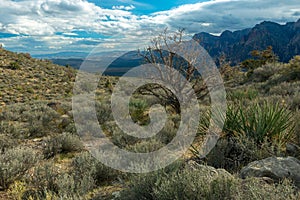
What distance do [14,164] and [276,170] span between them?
435 centimetres

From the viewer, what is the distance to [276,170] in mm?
3230

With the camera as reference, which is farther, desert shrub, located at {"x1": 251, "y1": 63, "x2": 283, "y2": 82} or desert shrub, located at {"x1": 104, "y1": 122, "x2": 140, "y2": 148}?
desert shrub, located at {"x1": 251, "y1": 63, "x2": 283, "y2": 82}

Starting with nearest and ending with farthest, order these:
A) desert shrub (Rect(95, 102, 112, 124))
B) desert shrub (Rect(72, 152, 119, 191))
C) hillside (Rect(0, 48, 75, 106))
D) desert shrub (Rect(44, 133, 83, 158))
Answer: desert shrub (Rect(72, 152, 119, 191)) < desert shrub (Rect(44, 133, 83, 158)) < desert shrub (Rect(95, 102, 112, 124)) < hillside (Rect(0, 48, 75, 106))

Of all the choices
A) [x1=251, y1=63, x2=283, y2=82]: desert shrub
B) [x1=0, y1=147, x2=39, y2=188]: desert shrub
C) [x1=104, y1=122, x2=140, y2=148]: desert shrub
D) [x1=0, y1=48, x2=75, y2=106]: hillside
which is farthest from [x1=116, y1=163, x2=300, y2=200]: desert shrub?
[x1=251, y1=63, x2=283, y2=82]: desert shrub

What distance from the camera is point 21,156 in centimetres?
477

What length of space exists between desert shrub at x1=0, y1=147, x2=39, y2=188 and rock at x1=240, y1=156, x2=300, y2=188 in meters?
3.90

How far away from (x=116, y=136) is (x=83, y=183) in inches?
135

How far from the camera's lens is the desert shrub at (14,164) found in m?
4.23

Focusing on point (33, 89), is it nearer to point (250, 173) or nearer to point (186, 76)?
point (186, 76)

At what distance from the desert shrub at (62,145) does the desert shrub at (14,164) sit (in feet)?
4.48

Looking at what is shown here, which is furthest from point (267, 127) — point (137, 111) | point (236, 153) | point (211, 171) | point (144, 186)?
point (137, 111)

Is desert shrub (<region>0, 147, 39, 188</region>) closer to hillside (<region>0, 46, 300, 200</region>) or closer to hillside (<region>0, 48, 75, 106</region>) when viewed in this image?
hillside (<region>0, 46, 300, 200</region>)

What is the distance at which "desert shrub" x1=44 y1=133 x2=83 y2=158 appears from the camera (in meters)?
6.35

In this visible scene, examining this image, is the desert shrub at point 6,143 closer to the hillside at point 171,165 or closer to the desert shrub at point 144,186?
the hillside at point 171,165
